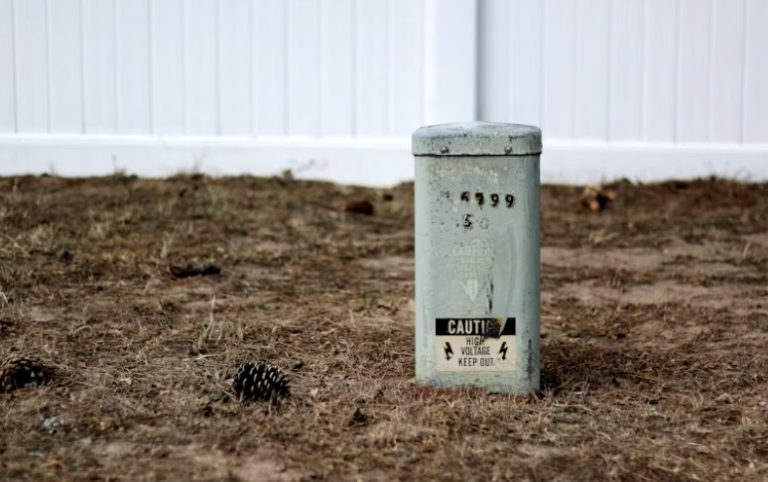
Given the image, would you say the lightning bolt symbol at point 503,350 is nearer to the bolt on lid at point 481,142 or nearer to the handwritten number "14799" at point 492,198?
the handwritten number "14799" at point 492,198

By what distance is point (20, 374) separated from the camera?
3971 mm

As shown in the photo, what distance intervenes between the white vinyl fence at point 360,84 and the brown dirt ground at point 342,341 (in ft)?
1.36

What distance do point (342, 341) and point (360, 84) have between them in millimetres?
3945

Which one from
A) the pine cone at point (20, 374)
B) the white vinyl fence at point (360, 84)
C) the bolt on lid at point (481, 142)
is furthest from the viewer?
the white vinyl fence at point (360, 84)

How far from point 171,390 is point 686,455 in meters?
1.61

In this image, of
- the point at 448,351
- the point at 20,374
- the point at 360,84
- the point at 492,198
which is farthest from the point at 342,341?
the point at 360,84

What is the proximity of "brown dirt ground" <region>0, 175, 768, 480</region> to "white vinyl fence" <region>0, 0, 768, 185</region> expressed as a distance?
41 centimetres

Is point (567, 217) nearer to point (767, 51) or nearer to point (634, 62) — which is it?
point (634, 62)

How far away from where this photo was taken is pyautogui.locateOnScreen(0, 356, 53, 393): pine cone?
3.92m

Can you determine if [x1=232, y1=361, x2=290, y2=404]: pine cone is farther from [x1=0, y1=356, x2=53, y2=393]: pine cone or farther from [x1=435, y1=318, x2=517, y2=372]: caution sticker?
[x1=0, y1=356, x2=53, y2=393]: pine cone

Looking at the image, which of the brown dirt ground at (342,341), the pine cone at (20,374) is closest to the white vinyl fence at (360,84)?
the brown dirt ground at (342,341)

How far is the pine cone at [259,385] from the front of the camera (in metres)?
3.84

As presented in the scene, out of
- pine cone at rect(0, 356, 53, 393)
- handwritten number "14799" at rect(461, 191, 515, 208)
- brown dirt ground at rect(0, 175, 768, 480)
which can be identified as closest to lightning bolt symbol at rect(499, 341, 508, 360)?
brown dirt ground at rect(0, 175, 768, 480)

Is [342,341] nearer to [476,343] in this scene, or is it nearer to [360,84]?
[476,343]
